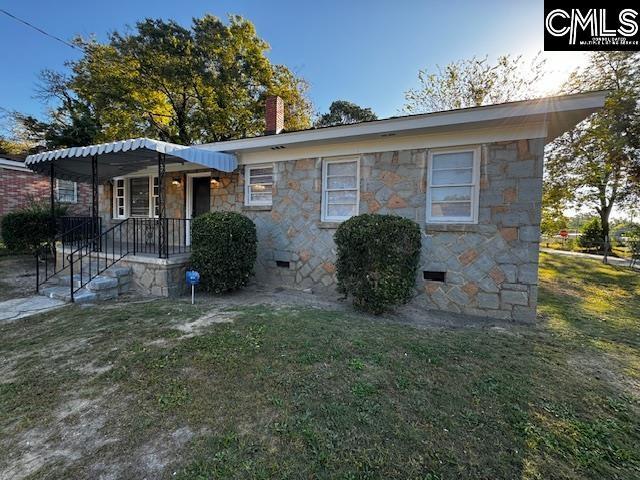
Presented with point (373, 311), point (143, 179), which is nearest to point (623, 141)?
point (373, 311)

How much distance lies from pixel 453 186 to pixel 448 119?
1129mm

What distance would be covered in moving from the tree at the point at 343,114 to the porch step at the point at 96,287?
16.4m

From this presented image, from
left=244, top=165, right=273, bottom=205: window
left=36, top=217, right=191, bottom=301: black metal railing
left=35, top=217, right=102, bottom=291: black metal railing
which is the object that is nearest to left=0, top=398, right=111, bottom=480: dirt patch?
left=36, top=217, right=191, bottom=301: black metal railing

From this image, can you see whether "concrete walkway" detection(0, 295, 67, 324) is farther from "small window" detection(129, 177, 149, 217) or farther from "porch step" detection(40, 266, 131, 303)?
"small window" detection(129, 177, 149, 217)

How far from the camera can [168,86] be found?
14.6 meters

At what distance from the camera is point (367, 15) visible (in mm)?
8492

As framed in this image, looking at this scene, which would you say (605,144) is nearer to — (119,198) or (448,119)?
(448,119)

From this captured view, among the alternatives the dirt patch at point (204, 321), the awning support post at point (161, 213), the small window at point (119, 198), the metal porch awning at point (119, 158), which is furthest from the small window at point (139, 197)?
the dirt patch at point (204, 321)

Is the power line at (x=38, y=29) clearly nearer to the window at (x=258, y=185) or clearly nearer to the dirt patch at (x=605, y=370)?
the window at (x=258, y=185)

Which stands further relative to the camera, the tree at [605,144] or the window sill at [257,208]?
the tree at [605,144]

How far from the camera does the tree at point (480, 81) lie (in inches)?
513

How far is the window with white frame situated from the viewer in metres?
8.89

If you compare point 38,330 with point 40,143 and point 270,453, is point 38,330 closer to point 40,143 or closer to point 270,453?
point 270,453

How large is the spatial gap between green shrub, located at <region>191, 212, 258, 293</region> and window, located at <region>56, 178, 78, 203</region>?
11.5 metres
